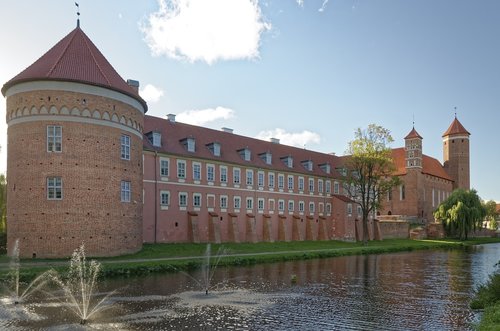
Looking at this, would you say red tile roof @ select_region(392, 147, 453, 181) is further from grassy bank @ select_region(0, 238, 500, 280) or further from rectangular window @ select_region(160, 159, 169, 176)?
rectangular window @ select_region(160, 159, 169, 176)

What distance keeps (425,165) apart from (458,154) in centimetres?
1207

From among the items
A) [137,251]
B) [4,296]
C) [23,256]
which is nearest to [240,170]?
[137,251]

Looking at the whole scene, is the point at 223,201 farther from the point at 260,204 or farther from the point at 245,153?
the point at 245,153

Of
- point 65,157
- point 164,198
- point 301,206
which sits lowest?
point 301,206

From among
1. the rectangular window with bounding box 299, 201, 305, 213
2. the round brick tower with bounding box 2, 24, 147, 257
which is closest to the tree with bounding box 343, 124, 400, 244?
the rectangular window with bounding box 299, 201, 305, 213

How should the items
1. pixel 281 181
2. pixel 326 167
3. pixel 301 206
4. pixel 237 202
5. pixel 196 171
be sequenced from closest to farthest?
1. pixel 196 171
2. pixel 237 202
3. pixel 281 181
4. pixel 301 206
5. pixel 326 167

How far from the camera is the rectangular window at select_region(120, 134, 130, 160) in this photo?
3013 centimetres

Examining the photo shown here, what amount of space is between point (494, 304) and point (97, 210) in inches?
848

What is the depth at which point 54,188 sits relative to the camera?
2720cm

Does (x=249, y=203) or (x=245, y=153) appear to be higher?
(x=245, y=153)

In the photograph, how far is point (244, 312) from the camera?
1487 cm

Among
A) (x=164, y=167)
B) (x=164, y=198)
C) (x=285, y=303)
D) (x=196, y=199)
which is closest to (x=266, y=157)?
(x=196, y=199)

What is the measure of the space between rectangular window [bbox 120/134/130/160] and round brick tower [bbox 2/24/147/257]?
54 centimetres

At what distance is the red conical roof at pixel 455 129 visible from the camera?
3538 inches
